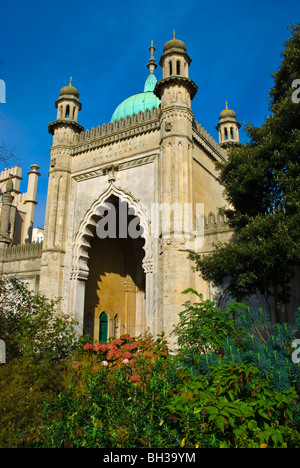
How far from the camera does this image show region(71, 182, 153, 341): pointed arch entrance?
16.7 metres

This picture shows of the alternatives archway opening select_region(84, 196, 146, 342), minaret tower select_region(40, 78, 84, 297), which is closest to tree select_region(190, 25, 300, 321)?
archway opening select_region(84, 196, 146, 342)

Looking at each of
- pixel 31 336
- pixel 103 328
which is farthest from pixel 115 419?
pixel 103 328

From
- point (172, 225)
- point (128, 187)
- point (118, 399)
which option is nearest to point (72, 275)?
point (128, 187)

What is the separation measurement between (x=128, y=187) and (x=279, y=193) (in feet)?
25.4

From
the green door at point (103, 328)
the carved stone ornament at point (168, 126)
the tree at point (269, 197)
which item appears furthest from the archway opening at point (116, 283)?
the tree at point (269, 197)

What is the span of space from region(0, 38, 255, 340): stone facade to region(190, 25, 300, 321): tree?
3197 millimetres

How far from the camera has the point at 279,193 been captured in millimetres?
10047

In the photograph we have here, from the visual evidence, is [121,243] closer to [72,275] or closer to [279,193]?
[72,275]

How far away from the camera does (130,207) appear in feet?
52.0

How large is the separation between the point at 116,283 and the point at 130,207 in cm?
617

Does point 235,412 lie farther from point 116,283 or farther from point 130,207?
point 116,283

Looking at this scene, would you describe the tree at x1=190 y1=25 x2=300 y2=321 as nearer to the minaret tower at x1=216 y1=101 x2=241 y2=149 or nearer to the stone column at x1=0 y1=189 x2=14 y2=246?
the minaret tower at x1=216 y1=101 x2=241 y2=149

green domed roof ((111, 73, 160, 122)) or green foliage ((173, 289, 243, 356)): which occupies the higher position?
green domed roof ((111, 73, 160, 122))

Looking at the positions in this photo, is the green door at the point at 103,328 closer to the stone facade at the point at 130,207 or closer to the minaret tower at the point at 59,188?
the stone facade at the point at 130,207
